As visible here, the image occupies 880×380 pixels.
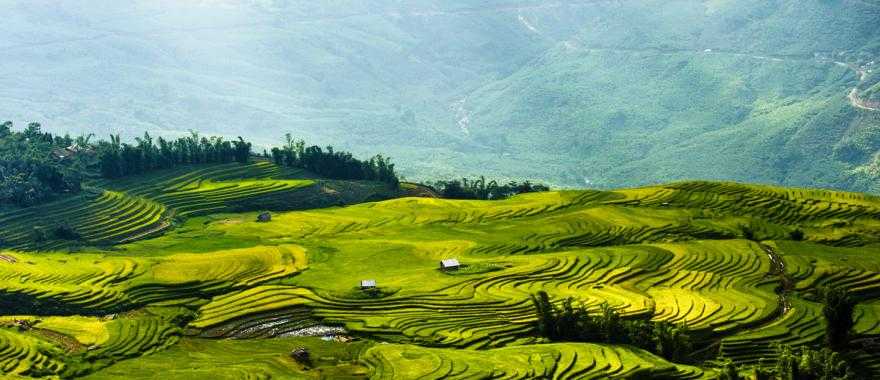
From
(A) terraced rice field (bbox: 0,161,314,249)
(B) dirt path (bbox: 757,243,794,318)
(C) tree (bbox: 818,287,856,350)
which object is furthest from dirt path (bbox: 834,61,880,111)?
(C) tree (bbox: 818,287,856,350)

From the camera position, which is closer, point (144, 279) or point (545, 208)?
point (144, 279)

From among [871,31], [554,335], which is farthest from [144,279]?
[871,31]

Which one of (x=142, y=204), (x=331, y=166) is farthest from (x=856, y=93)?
(x=142, y=204)

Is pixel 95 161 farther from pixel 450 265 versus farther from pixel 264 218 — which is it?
pixel 450 265

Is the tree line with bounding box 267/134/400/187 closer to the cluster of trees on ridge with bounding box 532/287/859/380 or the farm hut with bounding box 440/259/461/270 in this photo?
the farm hut with bounding box 440/259/461/270

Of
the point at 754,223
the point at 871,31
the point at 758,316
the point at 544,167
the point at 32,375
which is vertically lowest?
the point at 32,375

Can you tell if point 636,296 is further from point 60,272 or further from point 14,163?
point 14,163

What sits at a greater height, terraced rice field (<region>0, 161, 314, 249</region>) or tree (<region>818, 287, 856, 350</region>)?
terraced rice field (<region>0, 161, 314, 249</region>)
